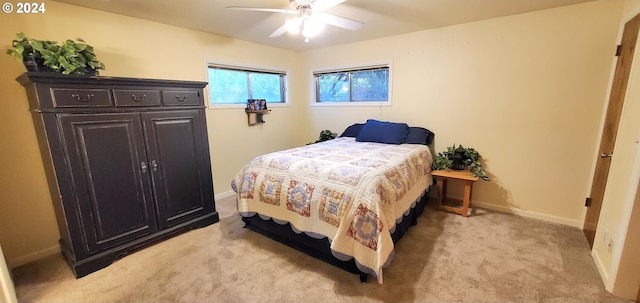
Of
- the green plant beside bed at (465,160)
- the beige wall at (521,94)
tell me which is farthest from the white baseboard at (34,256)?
the beige wall at (521,94)

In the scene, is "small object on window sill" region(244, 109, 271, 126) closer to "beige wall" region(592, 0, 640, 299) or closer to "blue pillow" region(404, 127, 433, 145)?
"blue pillow" region(404, 127, 433, 145)

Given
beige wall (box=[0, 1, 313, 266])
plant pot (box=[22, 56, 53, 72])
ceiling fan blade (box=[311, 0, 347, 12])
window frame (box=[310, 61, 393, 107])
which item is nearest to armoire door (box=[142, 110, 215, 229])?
plant pot (box=[22, 56, 53, 72])

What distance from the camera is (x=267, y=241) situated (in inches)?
95.4

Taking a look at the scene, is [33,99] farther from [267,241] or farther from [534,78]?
[534,78]

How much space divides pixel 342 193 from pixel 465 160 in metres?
1.92

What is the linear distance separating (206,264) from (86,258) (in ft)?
3.00

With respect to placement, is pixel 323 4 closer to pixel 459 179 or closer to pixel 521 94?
pixel 459 179

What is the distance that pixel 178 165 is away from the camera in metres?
2.46

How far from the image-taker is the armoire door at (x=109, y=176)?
1.90 meters

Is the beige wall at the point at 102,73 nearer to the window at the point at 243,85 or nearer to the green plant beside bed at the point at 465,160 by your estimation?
the window at the point at 243,85

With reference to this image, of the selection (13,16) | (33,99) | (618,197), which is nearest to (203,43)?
(13,16)

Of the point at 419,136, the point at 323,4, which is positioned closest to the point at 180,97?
the point at 323,4

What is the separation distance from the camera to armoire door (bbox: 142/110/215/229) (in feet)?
7.55

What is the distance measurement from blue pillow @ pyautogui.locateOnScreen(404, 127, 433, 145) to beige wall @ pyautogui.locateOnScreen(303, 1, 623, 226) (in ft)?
0.42
